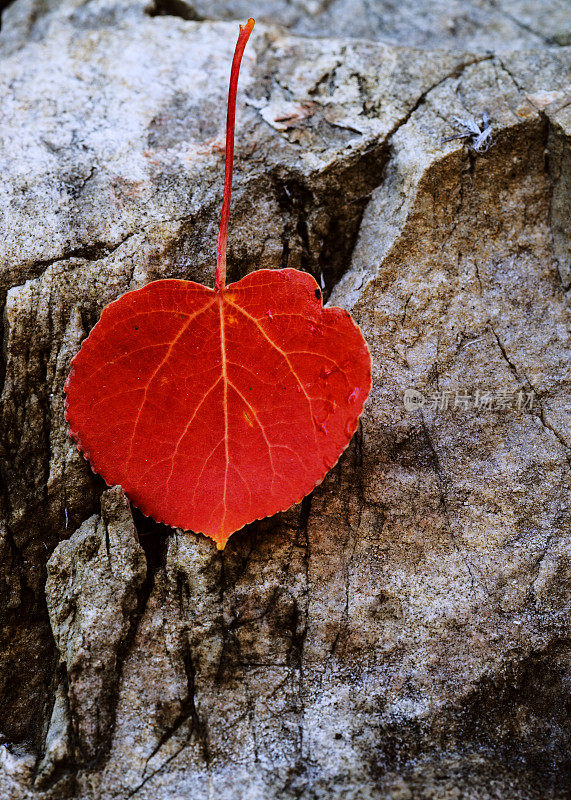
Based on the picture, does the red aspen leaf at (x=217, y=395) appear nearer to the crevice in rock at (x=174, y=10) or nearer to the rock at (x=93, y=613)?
the rock at (x=93, y=613)

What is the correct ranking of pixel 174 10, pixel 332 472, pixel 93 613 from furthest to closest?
pixel 174 10 < pixel 332 472 < pixel 93 613

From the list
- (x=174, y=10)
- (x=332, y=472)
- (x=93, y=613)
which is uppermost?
(x=174, y=10)

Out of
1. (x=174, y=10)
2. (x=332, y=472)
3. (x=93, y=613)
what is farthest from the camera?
(x=174, y=10)

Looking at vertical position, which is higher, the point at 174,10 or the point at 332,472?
the point at 174,10

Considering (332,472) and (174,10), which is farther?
(174,10)

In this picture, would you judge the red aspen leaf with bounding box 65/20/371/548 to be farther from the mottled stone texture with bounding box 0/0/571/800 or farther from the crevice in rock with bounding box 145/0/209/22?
the crevice in rock with bounding box 145/0/209/22

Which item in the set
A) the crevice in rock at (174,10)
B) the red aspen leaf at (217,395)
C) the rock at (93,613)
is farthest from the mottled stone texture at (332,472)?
the crevice in rock at (174,10)

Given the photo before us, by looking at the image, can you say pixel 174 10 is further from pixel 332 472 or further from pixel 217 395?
pixel 332 472

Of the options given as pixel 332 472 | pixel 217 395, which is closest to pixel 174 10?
pixel 217 395
